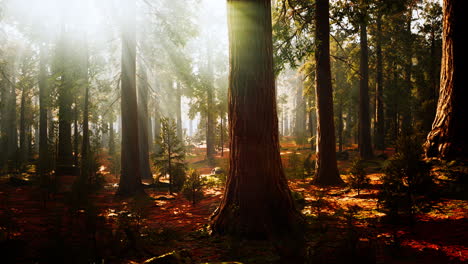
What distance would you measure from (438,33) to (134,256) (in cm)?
2337

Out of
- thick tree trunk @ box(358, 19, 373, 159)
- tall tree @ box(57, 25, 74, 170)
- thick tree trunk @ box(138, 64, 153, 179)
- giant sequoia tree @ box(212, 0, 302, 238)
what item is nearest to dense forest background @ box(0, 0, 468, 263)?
giant sequoia tree @ box(212, 0, 302, 238)

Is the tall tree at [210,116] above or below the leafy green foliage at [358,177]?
above

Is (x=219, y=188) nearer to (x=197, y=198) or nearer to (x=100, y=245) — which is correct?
(x=197, y=198)

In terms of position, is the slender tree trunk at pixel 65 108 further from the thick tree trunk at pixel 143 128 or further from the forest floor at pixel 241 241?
the forest floor at pixel 241 241

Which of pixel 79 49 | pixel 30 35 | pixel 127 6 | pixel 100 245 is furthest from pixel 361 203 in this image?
pixel 30 35

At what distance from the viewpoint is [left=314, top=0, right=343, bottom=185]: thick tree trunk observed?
9.13m

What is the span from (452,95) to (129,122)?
9581 mm

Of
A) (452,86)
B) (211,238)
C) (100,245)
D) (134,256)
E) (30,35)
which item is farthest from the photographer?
(30,35)

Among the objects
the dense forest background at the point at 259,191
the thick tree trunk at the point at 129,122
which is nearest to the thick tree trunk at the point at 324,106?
the dense forest background at the point at 259,191

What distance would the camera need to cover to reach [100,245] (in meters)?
3.71

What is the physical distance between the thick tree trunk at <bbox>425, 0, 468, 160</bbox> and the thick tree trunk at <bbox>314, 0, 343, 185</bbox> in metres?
3.22

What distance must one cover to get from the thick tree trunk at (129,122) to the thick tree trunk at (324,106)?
6535 mm

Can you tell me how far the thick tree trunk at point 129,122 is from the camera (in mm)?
9797

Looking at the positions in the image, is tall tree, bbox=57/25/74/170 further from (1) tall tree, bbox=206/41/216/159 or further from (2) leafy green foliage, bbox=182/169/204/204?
(1) tall tree, bbox=206/41/216/159
